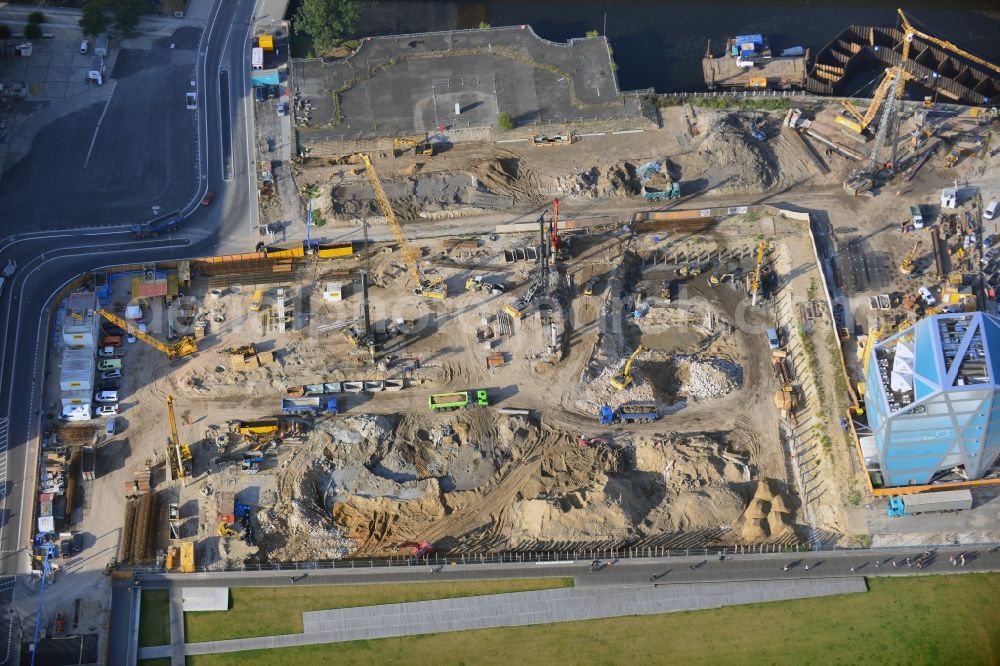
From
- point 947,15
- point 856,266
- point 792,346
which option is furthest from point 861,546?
point 947,15

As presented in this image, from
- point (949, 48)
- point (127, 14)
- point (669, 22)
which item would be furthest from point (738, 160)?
point (127, 14)

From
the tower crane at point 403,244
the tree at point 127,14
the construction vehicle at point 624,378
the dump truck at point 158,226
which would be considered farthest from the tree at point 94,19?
the construction vehicle at point 624,378

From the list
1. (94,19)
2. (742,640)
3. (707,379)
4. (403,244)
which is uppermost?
(94,19)

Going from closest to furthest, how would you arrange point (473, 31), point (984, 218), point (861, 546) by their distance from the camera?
point (861, 546)
point (984, 218)
point (473, 31)

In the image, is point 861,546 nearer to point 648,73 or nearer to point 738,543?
point 738,543

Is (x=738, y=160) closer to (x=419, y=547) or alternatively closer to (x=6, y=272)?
(x=419, y=547)

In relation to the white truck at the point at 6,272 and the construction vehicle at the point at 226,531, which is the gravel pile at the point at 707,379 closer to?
the construction vehicle at the point at 226,531
